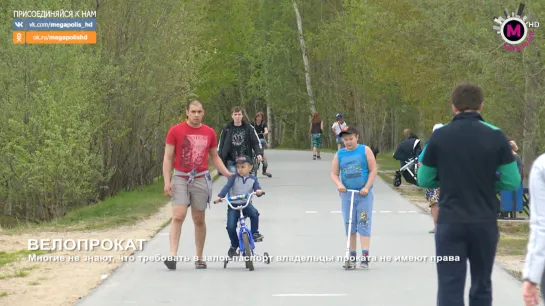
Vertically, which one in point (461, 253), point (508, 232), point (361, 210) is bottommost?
point (508, 232)

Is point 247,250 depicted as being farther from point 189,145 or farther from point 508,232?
point 508,232

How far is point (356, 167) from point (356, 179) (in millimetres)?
129

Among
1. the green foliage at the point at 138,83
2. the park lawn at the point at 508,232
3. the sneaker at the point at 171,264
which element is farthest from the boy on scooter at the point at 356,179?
the green foliage at the point at 138,83

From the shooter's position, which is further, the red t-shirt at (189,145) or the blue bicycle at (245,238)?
the blue bicycle at (245,238)

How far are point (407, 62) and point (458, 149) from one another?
96.0ft

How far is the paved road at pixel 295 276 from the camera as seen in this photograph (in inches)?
444

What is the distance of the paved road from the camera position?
11266 mm

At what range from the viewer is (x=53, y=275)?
1327cm

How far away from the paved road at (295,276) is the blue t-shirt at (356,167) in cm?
95

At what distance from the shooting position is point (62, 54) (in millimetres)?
24672

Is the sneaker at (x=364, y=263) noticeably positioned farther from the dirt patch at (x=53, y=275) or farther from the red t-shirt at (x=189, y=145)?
the dirt patch at (x=53, y=275)
